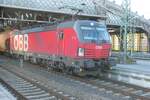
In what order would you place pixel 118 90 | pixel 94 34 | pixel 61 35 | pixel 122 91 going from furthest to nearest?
pixel 61 35 < pixel 94 34 < pixel 118 90 < pixel 122 91

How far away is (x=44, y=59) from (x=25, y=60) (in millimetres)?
7520

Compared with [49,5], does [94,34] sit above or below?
below

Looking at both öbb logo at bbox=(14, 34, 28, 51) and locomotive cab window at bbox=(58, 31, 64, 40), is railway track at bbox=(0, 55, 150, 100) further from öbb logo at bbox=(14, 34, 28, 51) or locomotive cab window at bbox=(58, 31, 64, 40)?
öbb logo at bbox=(14, 34, 28, 51)

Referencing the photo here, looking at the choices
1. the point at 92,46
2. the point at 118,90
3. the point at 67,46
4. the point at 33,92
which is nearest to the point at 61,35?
the point at 67,46

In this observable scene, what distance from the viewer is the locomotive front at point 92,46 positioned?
1878cm

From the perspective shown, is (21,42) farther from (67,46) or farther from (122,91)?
(122,91)

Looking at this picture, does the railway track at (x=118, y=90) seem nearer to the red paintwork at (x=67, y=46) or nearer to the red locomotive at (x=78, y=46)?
the red locomotive at (x=78, y=46)

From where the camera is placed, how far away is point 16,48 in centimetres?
3550

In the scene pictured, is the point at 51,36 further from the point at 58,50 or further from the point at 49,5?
the point at 49,5

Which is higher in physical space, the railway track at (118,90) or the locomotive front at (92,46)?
the locomotive front at (92,46)

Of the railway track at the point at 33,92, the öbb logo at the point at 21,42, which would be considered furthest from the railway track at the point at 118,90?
the öbb logo at the point at 21,42

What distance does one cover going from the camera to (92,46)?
62.7ft

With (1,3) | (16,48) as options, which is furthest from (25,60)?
(1,3)

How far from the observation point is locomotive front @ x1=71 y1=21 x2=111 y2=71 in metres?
18.8
